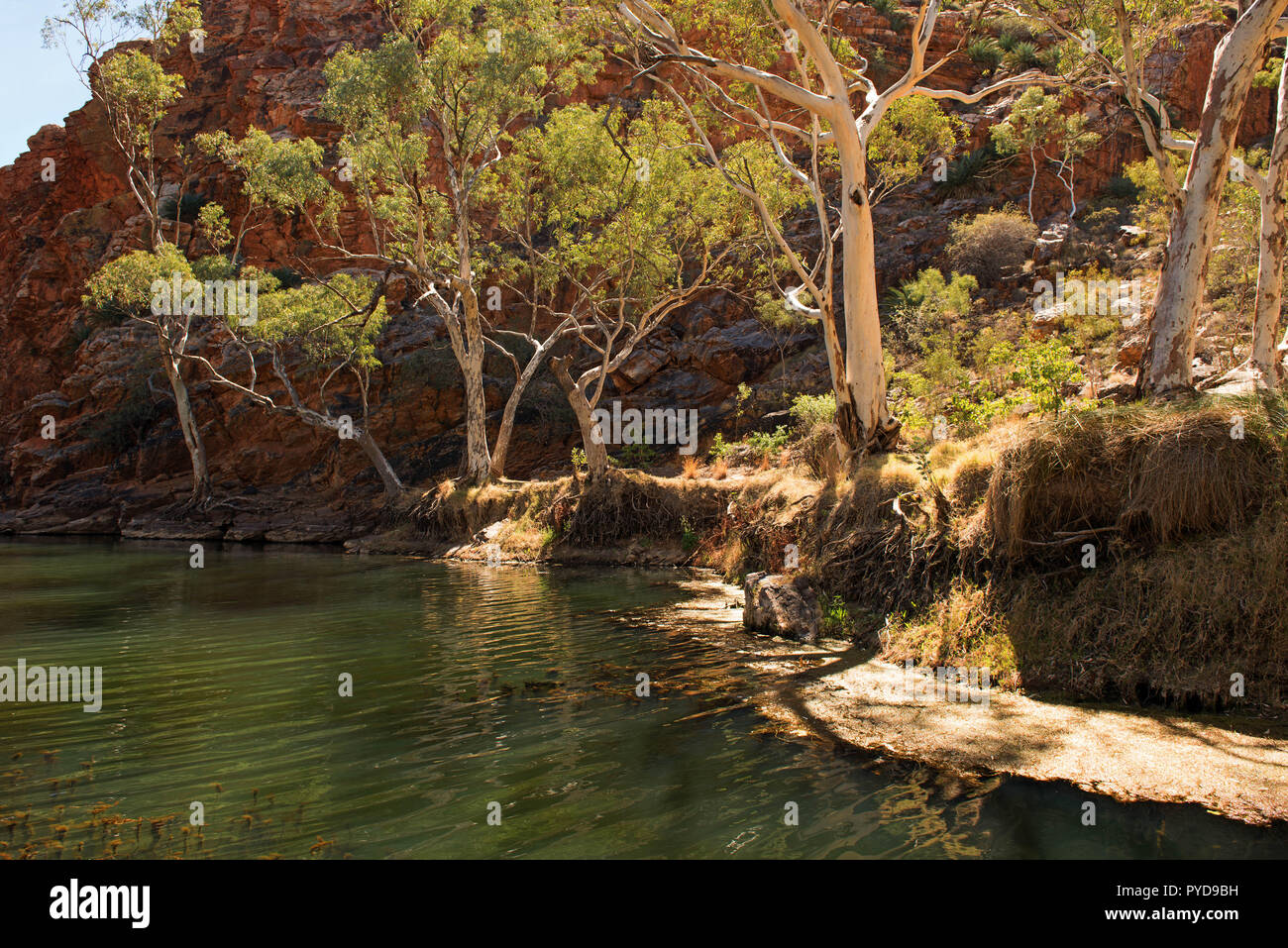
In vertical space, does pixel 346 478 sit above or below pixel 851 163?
below

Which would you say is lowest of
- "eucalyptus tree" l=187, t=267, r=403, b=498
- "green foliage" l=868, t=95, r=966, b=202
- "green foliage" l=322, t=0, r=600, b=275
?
"eucalyptus tree" l=187, t=267, r=403, b=498

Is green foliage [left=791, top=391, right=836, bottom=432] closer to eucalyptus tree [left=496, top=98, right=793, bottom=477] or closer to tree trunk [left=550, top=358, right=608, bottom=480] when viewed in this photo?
eucalyptus tree [left=496, top=98, right=793, bottom=477]

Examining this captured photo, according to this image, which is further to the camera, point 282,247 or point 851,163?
point 282,247

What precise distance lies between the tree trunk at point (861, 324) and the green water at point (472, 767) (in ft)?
Result: 14.7

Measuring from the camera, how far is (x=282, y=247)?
138 ft

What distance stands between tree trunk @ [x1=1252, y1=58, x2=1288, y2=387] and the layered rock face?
673 inches

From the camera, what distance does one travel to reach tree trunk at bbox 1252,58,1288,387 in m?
10.5

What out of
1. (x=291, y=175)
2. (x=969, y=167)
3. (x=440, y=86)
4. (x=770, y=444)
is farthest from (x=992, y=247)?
(x=291, y=175)

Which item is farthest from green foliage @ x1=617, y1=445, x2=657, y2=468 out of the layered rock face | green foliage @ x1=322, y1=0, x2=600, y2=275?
green foliage @ x1=322, y1=0, x2=600, y2=275

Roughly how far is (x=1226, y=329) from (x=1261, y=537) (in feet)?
56.9

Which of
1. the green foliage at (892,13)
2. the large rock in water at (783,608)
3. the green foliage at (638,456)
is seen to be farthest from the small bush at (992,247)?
the large rock in water at (783,608)

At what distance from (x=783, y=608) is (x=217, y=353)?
37.7 meters
